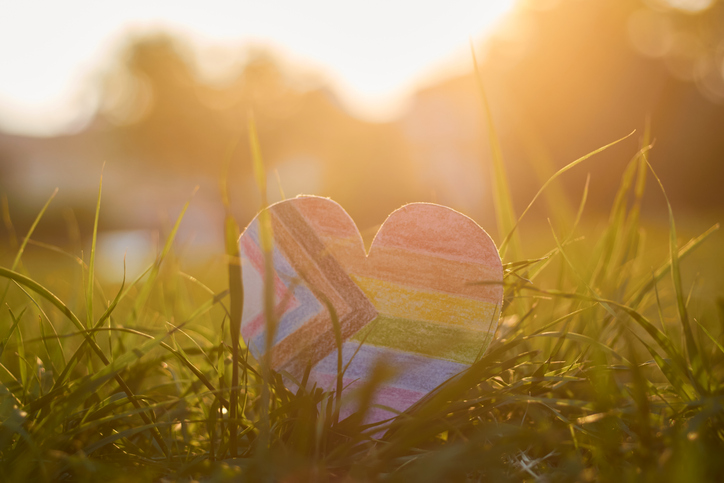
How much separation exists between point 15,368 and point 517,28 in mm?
7928

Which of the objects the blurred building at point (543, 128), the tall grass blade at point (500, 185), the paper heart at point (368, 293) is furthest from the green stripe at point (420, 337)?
the blurred building at point (543, 128)

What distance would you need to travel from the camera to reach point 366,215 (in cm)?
575

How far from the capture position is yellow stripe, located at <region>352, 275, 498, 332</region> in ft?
1.97

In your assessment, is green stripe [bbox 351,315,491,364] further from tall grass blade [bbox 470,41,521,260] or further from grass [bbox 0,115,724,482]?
tall grass blade [bbox 470,41,521,260]

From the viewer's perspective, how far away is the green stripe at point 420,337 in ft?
1.97

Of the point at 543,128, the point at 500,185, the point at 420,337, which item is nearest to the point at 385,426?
the point at 420,337

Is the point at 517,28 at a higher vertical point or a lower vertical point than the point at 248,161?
higher

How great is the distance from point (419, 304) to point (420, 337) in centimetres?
4

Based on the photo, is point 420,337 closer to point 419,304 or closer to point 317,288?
point 419,304

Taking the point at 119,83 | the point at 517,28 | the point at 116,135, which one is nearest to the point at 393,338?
the point at 517,28

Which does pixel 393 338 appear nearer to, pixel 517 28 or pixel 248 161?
pixel 517 28

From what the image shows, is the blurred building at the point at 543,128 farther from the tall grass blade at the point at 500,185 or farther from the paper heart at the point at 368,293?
the paper heart at the point at 368,293

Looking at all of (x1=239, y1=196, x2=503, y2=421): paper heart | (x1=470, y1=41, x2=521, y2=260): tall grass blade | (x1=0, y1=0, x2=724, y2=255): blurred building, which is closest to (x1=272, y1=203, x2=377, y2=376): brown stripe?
(x1=239, y1=196, x2=503, y2=421): paper heart

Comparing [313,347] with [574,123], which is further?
[574,123]
